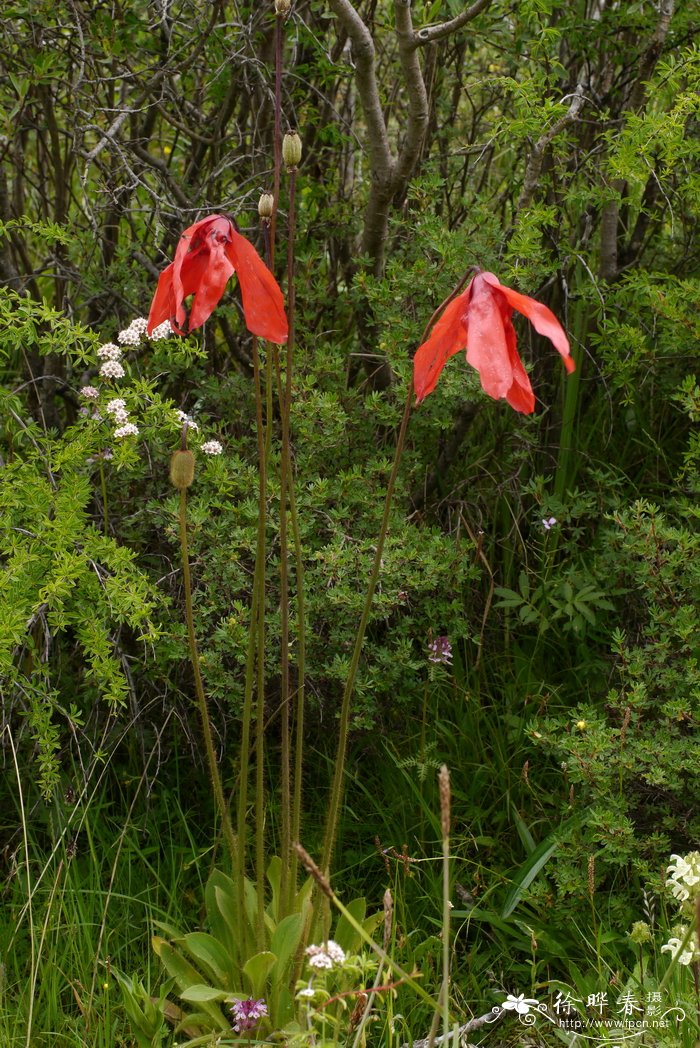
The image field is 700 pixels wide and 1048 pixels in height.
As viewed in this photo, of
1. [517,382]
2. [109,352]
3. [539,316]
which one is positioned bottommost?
[109,352]

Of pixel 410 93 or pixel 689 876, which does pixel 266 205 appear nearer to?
pixel 689 876

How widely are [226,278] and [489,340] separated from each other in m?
0.38

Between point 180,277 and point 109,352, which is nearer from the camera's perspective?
point 180,277

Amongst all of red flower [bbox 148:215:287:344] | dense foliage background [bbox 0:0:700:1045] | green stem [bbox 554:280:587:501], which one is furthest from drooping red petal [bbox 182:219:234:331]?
green stem [bbox 554:280:587:501]

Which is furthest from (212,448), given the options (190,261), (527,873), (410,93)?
(527,873)

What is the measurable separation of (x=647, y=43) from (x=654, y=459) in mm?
1179

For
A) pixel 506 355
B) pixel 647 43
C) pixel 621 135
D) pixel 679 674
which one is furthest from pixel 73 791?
pixel 647 43

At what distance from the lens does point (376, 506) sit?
275 centimetres

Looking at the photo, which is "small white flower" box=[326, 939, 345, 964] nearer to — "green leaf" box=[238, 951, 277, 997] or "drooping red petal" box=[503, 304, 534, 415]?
"green leaf" box=[238, 951, 277, 997]

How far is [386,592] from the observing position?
2590 millimetres

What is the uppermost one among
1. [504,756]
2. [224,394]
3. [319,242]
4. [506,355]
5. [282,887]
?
[506,355]

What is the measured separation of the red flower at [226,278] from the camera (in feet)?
5.16

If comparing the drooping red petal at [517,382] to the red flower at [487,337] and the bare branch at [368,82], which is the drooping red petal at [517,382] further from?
the bare branch at [368,82]

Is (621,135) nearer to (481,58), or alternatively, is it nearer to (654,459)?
(654,459)
